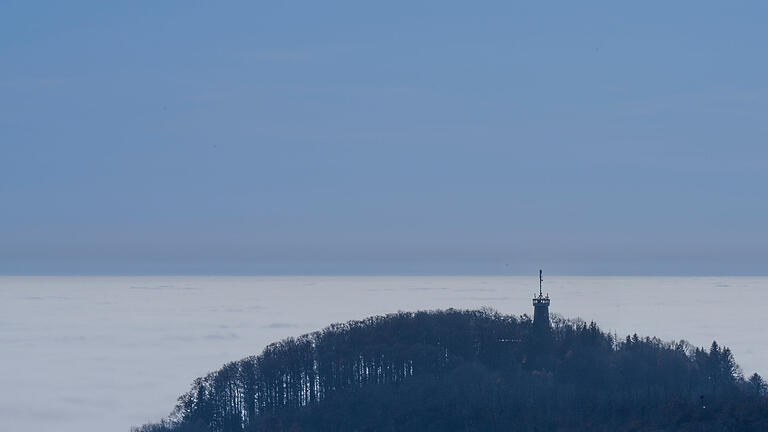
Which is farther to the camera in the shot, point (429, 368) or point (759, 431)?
point (429, 368)

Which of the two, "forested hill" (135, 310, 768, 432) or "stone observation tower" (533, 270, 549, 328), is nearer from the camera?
"forested hill" (135, 310, 768, 432)

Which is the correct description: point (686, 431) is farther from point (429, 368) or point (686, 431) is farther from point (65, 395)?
point (65, 395)

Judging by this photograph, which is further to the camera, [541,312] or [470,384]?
[541,312]

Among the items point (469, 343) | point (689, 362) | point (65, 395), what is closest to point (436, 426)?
point (469, 343)

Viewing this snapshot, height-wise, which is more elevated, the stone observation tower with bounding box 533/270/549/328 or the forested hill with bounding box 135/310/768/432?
the stone observation tower with bounding box 533/270/549/328

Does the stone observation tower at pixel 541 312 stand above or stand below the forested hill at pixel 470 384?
above

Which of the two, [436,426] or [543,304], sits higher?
[543,304]

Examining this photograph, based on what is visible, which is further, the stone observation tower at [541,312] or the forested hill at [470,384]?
the stone observation tower at [541,312]

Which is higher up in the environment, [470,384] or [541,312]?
[541,312]
